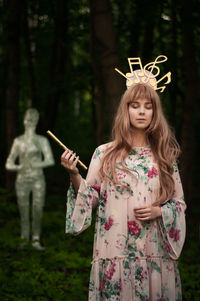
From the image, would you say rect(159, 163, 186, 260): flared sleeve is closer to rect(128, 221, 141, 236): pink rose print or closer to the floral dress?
the floral dress

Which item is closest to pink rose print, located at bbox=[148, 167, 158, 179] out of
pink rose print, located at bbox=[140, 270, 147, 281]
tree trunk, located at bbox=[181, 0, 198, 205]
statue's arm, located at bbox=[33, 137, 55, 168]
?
pink rose print, located at bbox=[140, 270, 147, 281]

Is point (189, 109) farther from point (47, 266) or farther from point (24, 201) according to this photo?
point (47, 266)

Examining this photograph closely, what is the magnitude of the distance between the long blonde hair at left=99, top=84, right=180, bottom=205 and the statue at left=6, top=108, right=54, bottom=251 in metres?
4.59

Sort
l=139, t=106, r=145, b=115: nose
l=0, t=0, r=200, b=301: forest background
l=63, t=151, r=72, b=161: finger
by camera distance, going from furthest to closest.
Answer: l=0, t=0, r=200, b=301: forest background
l=139, t=106, r=145, b=115: nose
l=63, t=151, r=72, b=161: finger

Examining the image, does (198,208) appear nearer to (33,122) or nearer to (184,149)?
(184,149)

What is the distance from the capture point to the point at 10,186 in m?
11.1

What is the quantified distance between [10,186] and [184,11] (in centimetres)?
591

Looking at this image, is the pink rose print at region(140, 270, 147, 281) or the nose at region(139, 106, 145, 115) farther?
the nose at region(139, 106, 145, 115)

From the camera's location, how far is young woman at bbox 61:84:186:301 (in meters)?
3.08

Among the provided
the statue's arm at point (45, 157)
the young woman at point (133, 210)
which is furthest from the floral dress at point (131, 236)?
the statue's arm at point (45, 157)

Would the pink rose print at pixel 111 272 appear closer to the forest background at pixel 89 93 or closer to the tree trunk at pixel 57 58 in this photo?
the forest background at pixel 89 93

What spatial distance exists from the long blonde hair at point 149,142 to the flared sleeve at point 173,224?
2.6 inches

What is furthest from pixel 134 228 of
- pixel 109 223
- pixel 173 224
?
pixel 173 224

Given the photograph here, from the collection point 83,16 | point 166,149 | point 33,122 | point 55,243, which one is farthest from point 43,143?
point 83,16
